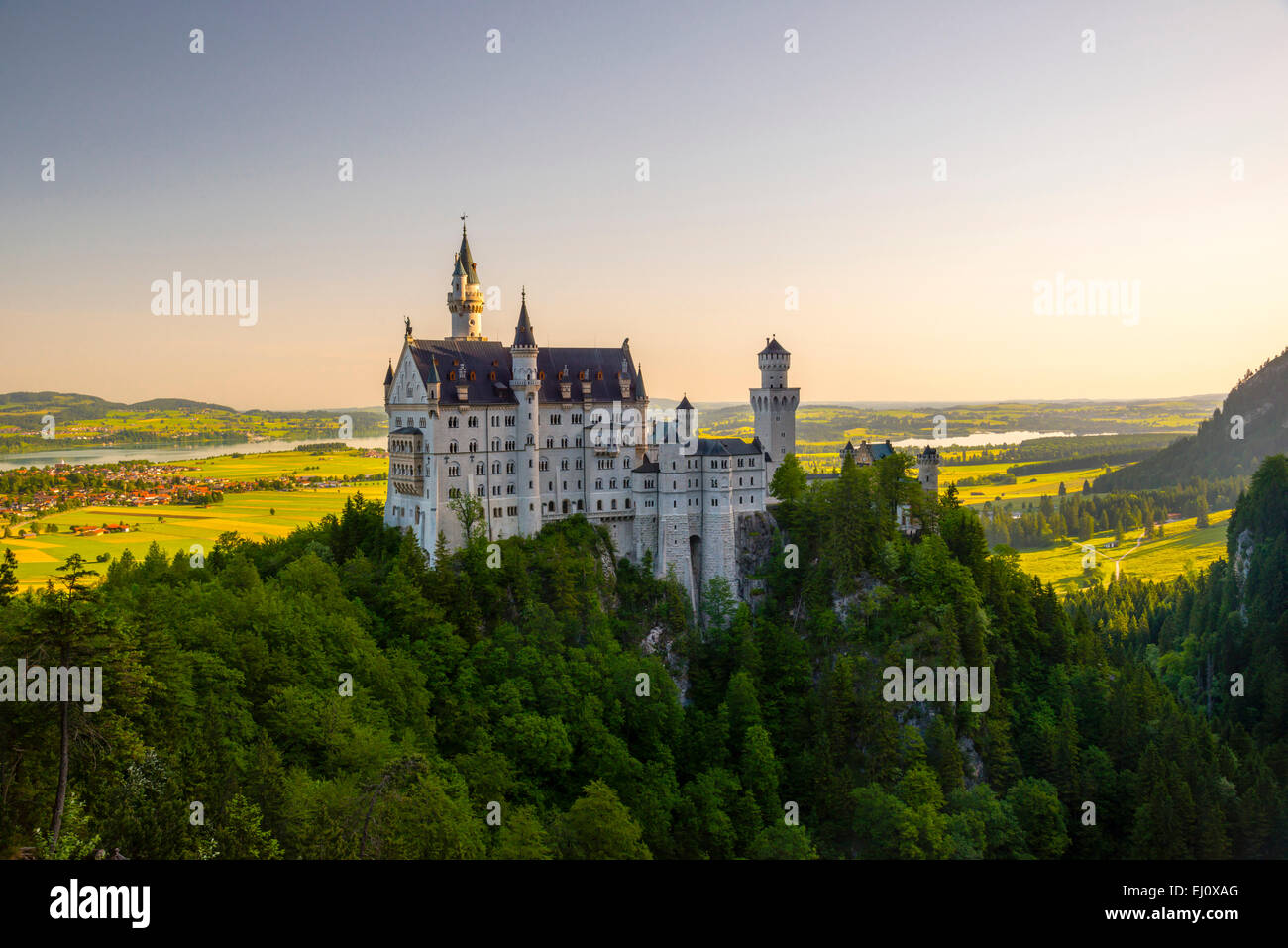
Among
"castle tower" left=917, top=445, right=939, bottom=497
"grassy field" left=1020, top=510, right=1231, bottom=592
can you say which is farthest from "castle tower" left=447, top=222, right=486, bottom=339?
"grassy field" left=1020, top=510, right=1231, bottom=592

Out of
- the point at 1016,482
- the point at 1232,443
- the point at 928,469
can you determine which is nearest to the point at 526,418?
the point at 928,469

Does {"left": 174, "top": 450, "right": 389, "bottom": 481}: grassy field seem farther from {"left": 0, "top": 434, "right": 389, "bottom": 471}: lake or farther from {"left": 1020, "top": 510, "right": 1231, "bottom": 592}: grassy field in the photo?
{"left": 1020, "top": 510, "right": 1231, "bottom": 592}: grassy field

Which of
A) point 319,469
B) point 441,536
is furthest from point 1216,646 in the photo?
point 319,469

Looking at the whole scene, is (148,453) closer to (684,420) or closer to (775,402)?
(684,420)

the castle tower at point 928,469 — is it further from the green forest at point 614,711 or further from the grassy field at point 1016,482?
the grassy field at point 1016,482

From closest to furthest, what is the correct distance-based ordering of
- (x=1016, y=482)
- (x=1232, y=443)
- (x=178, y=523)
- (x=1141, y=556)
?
(x=178, y=523)
(x=1141, y=556)
(x=1232, y=443)
(x=1016, y=482)

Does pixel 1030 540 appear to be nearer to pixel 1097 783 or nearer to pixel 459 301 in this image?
pixel 1097 783
